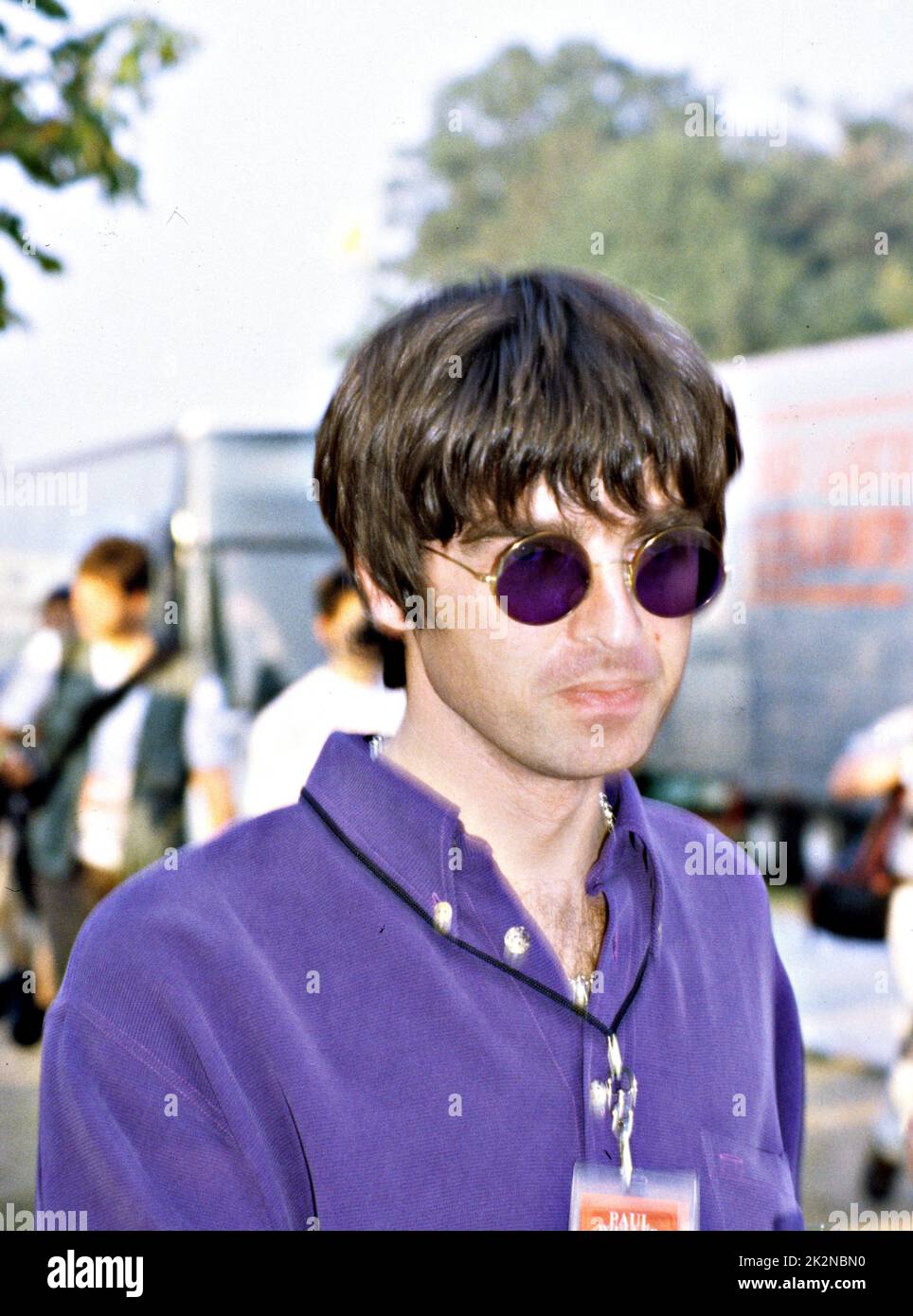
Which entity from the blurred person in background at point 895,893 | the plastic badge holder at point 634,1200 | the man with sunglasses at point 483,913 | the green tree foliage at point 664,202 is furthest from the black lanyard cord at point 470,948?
the green tree foliage at point 664,202

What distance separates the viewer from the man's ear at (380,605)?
5.17 ft

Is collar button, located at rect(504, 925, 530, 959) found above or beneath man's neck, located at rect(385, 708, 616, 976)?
beneath

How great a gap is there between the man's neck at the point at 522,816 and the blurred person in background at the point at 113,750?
3315mm

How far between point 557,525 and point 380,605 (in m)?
0.24

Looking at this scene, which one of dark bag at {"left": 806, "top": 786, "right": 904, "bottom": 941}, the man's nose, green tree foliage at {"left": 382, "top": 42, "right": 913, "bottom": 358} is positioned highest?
green tree foliage at {"left": 382, "top": 42, "right": 913, "bottom": 358}

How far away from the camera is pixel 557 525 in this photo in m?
1.43

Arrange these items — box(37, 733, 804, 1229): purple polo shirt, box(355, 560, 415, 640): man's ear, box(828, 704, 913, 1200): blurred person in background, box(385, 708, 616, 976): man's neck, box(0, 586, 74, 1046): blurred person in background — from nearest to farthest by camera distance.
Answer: box(37, 733, 804, 1229): purple polo shirt < box(385, 708, 616, 976): man's neck < box(355, 560, 415, 640): man's ear < box(828, 704, 913, 1200): blurred person in background < box(0, 586, 74, 1046): blurred person in background

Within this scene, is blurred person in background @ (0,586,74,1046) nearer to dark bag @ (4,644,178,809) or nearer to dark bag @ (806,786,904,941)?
dark bag @ (4,644,178,809)

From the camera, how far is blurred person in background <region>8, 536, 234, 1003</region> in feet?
15.5

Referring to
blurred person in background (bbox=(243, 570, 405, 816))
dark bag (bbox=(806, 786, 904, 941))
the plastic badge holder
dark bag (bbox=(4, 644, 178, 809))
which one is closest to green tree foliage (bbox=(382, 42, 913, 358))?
dark bag (bbox=(806, 786, 904, 941))

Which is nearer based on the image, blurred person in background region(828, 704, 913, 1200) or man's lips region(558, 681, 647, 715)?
man's lips region(558, 681, 647, 715)

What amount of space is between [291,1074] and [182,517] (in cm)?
807

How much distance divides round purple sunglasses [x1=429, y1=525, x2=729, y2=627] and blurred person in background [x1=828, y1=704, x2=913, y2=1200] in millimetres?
3171

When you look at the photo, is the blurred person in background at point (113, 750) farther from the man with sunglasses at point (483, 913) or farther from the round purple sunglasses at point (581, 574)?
the round purple sunglasses at point (581, 574)
